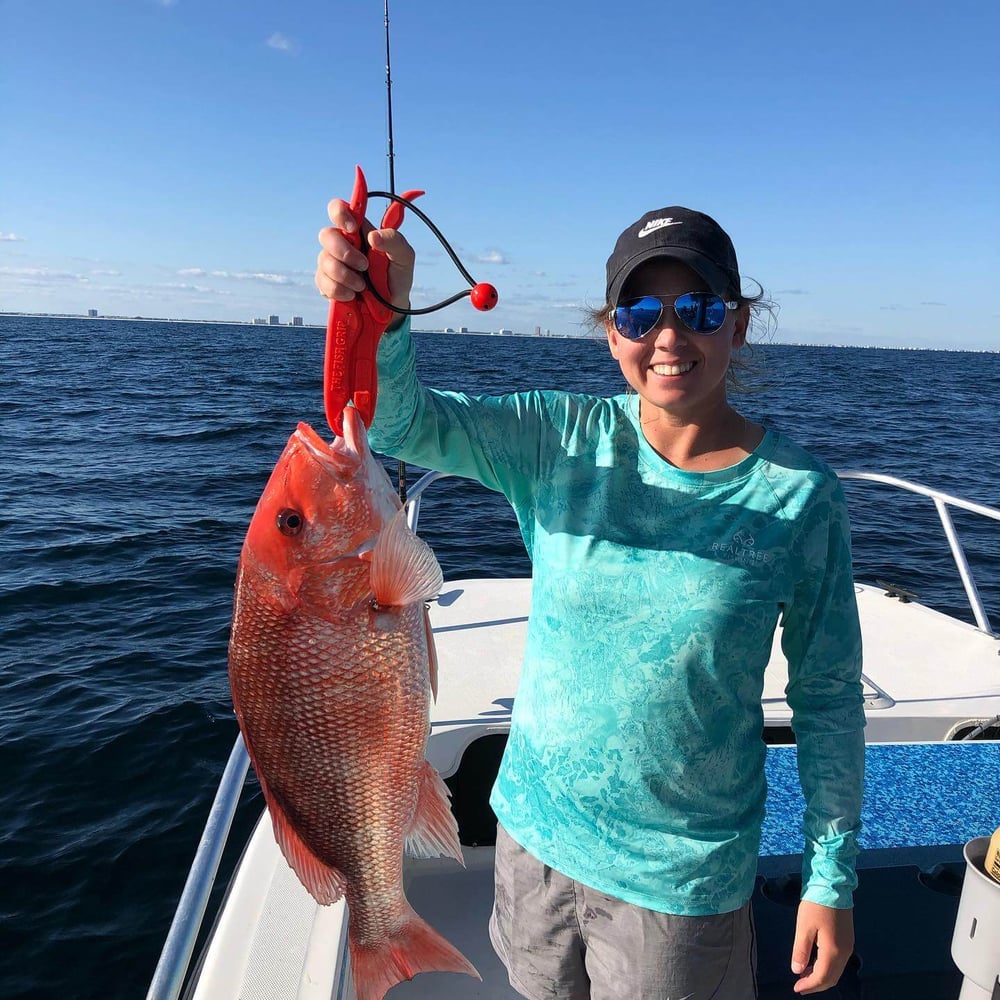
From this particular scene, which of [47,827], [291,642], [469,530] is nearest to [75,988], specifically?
[47,827]

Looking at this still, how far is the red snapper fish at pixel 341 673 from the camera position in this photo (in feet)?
4.81

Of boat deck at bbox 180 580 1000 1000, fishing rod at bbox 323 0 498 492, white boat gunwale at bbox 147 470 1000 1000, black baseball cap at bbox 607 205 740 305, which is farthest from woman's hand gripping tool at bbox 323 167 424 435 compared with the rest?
boat deck at bbox 180 580 1000 1000

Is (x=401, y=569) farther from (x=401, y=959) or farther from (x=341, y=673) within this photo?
(x=401, y=959)

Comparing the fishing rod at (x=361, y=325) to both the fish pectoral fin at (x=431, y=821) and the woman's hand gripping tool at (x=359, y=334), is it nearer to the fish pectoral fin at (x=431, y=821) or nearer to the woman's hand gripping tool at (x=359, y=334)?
the woman's hand gripping tool at (x=359, y=334)

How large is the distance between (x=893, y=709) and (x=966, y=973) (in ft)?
7.45

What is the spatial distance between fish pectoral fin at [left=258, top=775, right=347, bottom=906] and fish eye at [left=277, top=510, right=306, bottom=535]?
1.68ft

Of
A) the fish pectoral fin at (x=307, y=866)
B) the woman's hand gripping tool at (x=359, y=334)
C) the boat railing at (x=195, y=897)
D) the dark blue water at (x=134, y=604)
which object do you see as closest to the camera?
the woman's hand gripping tool at (x=359, y=334)

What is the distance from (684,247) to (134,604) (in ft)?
29.4

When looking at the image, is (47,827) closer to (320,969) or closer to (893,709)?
(320,969)

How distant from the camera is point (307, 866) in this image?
62.0 inches

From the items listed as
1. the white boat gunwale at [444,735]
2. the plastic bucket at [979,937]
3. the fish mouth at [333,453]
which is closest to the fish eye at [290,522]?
the fish mouth at [333,453]

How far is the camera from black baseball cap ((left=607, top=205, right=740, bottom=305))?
1.64m

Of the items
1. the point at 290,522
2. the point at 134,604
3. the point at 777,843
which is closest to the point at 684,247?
the point at 290,522

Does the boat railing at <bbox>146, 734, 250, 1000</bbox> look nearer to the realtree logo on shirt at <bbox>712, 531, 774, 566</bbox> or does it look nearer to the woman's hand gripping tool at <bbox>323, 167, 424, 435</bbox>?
the woman's hand gripping tool at <bbox>323, 167, 424, 435</bbox>
